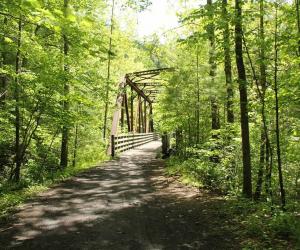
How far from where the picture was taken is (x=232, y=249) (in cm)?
485

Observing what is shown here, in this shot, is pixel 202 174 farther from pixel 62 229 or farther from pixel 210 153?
pixel 62 229

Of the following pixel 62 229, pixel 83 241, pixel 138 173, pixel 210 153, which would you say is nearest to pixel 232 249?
pixel 83 241

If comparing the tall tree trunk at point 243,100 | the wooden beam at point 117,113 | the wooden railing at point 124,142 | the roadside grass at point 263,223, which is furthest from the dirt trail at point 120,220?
the wooden beam at point 117,113

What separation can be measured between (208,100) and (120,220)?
6329 millimetres

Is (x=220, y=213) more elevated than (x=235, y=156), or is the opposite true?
(x=235, y=156)

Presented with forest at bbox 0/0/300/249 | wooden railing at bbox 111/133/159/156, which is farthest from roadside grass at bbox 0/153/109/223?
wooden railing at bbox 111/133/159/156

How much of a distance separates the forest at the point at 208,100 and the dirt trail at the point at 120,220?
1.63ft

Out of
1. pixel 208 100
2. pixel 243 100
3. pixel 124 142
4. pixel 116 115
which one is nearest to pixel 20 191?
pixel 243 100

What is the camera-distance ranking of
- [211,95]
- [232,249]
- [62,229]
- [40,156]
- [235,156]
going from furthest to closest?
[40,156], [211,95], [235,156], [62,229], [232,249]

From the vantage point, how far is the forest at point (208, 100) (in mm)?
6512

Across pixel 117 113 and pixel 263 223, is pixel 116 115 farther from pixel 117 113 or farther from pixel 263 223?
pixel 263 223

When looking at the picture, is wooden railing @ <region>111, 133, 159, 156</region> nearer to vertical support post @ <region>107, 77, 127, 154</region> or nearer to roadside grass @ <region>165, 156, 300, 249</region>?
vertical support post @ <region>107, 77, 127, 154</region>

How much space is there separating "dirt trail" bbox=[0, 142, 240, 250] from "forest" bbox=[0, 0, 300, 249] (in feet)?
1.63

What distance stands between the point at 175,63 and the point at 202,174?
479cm
